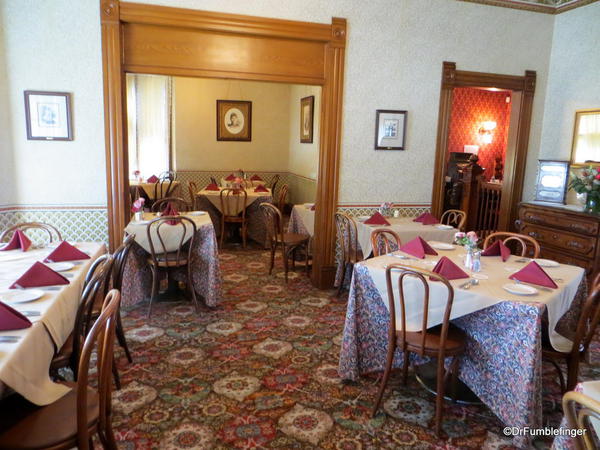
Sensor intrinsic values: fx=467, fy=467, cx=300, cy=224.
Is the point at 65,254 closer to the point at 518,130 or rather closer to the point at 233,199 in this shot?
the point at 233,199

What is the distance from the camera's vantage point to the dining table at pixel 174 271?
4473mm

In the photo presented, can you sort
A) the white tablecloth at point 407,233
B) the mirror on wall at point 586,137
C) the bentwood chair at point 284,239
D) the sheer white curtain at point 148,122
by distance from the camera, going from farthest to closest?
the sheer white curtain at point 148,122 < the bentwood chair at point 284,239 < the mirror on wall at point 586,137 < the white tablecloth at point 407,233

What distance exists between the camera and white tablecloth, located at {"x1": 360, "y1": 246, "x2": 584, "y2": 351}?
106 inches

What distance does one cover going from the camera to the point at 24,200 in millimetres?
4539

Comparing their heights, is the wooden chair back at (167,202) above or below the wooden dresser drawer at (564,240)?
above

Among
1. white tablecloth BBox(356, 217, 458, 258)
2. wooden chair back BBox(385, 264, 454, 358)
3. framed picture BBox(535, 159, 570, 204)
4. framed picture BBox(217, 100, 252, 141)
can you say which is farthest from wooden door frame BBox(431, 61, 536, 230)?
framed picture BBox(217, 100, 252, 141)

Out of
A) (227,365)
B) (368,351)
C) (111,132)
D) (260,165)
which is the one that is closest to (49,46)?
(111,132)

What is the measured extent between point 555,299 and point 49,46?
15.3 feet

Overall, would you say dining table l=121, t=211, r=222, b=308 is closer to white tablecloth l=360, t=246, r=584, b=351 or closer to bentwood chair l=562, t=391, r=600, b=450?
white tablecloth l=360, t=246, r=584, b=351

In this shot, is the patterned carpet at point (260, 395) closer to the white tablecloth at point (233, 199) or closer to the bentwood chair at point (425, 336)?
the bentwood chair at point (425, 336)

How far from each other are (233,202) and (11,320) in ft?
17.3

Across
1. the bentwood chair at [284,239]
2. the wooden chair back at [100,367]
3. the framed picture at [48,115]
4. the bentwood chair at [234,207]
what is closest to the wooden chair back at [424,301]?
the wooden chair back at [100,367]

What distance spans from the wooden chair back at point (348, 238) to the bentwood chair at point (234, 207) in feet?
7.94

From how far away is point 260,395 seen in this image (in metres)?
3.08
